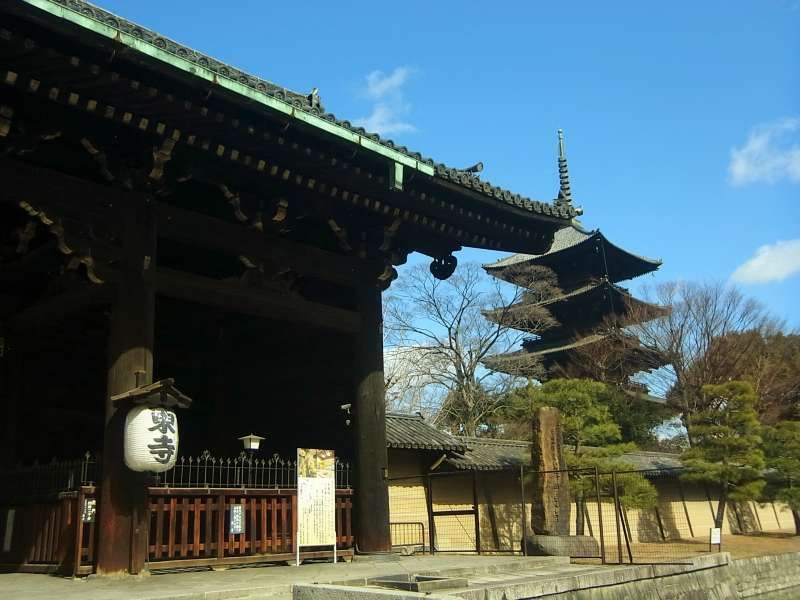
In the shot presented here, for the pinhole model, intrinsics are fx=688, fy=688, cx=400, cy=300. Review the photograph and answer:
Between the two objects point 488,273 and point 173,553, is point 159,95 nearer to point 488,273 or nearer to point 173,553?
point 173,553

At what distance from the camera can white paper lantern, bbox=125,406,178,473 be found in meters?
7.40

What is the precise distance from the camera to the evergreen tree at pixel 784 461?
74.8ft

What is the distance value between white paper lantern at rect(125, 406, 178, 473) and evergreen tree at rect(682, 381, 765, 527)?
18529 mm

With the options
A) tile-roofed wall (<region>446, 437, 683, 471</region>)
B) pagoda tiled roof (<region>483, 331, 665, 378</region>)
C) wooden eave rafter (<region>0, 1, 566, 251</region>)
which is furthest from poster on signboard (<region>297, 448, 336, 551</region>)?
pagoda tiled roof (<region>483, 331, 665, 378</region>)

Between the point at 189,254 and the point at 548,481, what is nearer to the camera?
the point at 189,254

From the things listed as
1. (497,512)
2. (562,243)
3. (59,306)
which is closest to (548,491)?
Answer: (497,512)

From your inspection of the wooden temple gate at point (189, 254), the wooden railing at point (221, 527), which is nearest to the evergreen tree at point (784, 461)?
the wooden temple gate at point (189, 254)

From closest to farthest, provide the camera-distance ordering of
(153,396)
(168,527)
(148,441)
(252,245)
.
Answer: (148,441) → (153,396) → (168,527) → (252,245)

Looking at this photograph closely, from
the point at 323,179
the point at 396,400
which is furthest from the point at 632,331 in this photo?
the point at 323,179

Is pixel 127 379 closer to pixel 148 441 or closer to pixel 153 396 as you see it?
pixel 153 396

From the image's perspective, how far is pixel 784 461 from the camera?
2297cm

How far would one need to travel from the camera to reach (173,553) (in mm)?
8062

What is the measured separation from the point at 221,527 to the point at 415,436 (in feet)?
36.5

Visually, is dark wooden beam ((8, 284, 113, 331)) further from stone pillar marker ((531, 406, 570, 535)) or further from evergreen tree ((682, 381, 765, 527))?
evergreen tree ((682, 381, 765, 527))
